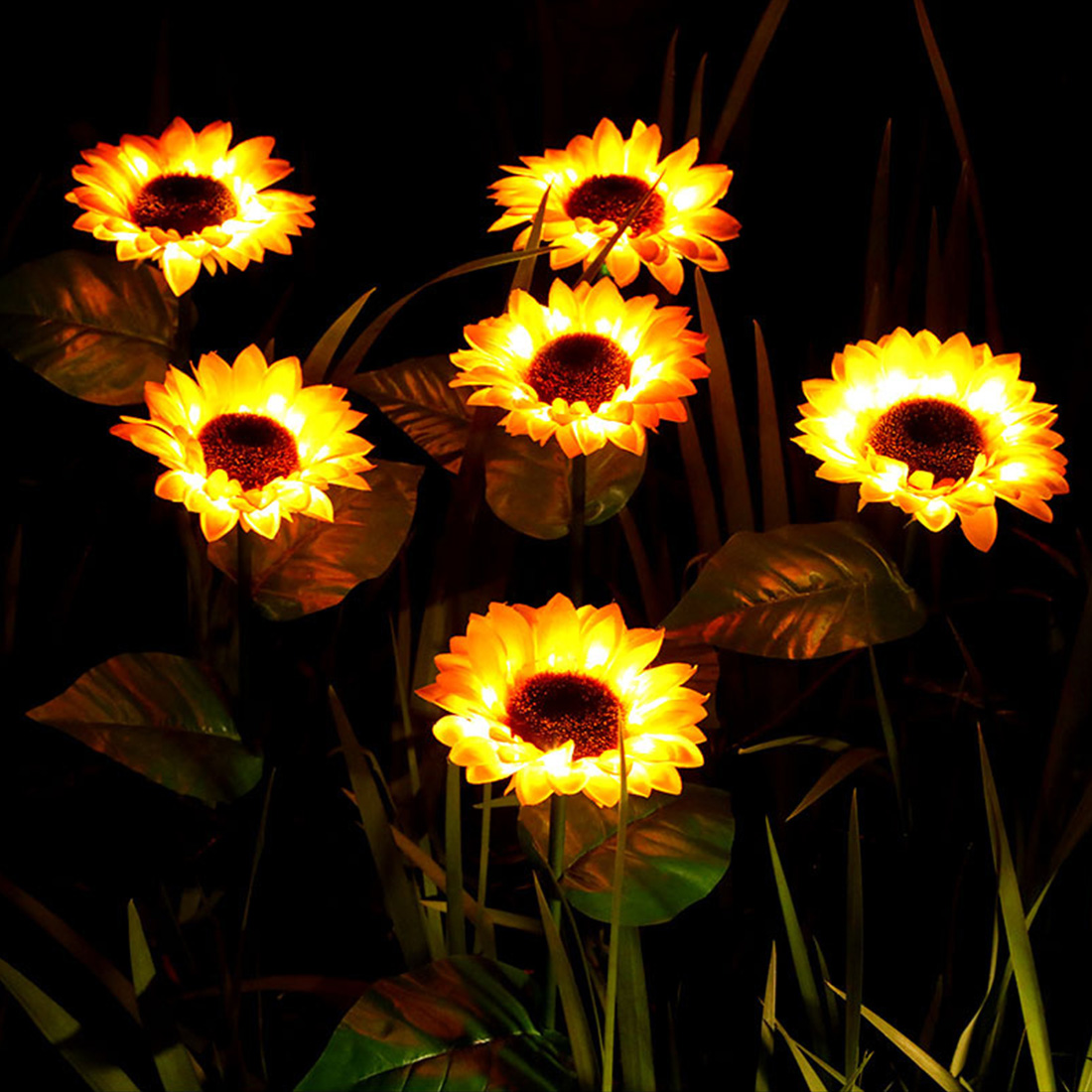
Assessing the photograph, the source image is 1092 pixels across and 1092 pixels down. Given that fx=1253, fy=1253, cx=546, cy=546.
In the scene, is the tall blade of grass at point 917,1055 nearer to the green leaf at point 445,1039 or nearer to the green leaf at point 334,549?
the green leaf at point 445,1039

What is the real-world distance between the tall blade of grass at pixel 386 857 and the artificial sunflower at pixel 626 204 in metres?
0.34

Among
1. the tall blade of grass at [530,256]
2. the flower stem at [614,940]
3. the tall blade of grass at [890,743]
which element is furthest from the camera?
the tall blade of grass at [530,256]

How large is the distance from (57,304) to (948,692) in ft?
2.01

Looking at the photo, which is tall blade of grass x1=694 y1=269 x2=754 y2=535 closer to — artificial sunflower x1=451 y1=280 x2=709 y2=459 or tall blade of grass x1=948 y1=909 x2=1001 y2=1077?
artificial sunflower x1=451 y1=280 x2=709 y2=459

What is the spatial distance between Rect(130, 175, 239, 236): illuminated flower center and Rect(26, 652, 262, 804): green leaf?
291 millimetres

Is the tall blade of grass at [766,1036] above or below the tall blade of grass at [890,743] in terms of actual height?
below

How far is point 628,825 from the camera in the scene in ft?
2.09

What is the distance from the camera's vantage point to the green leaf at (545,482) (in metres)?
0.71

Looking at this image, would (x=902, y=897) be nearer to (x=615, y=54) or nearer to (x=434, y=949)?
(x=434, y=949)

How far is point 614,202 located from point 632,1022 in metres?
0.52

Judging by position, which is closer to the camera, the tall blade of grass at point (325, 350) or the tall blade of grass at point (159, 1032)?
the tall blade of grass at point (159, 1032)

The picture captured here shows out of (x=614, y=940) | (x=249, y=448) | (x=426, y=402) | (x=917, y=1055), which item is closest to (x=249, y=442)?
(x=249, y=448)

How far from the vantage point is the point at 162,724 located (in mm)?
673

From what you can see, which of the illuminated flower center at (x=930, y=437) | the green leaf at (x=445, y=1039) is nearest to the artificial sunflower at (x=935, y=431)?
the illuminated flower center at (x=930, y=437)
